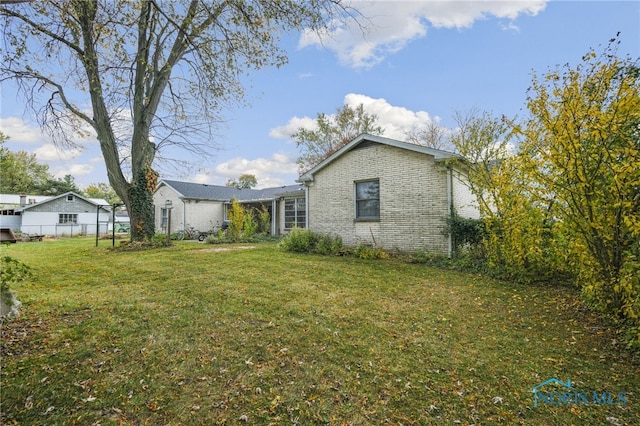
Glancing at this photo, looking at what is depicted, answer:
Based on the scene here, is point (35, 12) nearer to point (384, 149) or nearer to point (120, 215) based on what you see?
point (384, 149)

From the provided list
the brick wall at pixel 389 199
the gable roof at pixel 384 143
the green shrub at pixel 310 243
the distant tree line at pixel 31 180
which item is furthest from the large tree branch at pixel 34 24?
the distant tree line at pixel 31 180

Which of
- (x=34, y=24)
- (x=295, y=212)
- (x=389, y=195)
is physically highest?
(x=34, y=24)

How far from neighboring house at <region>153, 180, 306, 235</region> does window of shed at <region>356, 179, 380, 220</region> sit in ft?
23.1

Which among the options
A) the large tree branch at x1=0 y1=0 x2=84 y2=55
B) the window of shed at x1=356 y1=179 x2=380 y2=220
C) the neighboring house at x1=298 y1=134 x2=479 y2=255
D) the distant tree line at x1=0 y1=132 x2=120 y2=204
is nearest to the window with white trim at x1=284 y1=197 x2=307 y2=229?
the neighboring house at x1=298 y1=134 x2=479 y2=255

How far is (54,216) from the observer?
1042 inches

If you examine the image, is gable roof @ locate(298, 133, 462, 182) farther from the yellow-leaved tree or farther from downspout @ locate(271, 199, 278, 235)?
downspout @ locate(271, 199, 278, 235)

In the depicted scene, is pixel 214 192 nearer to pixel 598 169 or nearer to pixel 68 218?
pixel 68 218

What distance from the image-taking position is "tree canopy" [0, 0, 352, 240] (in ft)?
16.5

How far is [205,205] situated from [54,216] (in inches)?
656

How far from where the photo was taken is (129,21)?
16.8 feet

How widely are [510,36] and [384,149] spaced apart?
4.35 meters

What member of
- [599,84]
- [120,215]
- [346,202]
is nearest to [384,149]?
[346,202]

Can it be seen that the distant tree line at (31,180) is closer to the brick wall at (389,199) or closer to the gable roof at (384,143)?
the gable roof at (384,143)

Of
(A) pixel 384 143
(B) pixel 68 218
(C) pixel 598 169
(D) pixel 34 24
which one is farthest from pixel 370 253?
(B) pixel 68 218
